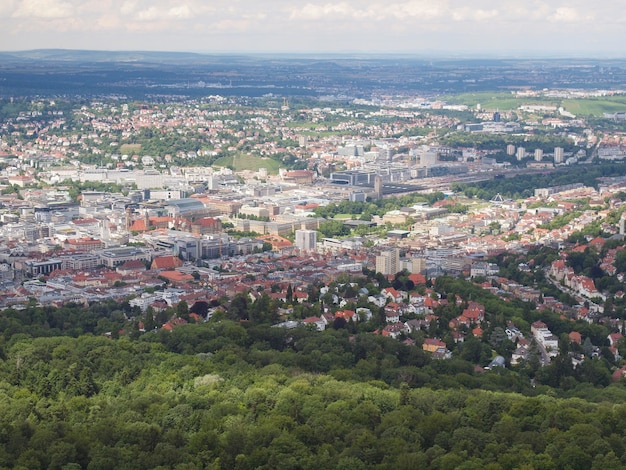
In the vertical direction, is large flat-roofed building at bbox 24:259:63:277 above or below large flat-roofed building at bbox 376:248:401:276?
below

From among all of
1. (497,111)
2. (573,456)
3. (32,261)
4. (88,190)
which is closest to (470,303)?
(573,456)

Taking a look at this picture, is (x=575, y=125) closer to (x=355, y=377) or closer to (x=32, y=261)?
(x=32, y=261)

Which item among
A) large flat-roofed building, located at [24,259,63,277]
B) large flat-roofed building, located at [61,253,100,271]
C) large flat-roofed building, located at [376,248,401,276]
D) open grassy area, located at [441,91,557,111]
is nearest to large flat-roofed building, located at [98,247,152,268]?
large flat-roofed building, located at [61,253,100,271]

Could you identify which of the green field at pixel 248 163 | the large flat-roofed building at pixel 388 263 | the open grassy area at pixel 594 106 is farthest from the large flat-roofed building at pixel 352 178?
the open grassy area at pixel 594 106

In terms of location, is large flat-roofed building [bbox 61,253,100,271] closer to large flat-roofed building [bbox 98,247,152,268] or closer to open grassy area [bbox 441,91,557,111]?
large flat-roofed building [bbox 98,247,152,268]

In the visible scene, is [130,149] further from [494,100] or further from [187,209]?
[494,100]

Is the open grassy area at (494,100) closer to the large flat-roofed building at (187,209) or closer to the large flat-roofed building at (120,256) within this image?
the large flat-roofed building at (187,209)

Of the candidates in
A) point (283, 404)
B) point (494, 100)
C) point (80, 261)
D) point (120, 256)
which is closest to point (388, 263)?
point (120, 256)
